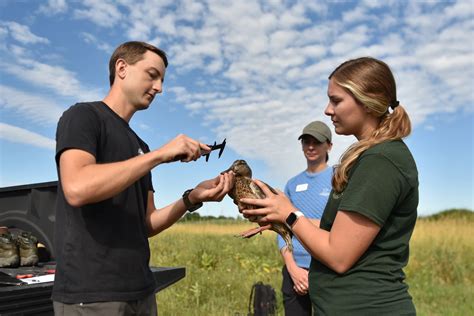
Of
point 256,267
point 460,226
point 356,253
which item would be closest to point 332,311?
point 356,253

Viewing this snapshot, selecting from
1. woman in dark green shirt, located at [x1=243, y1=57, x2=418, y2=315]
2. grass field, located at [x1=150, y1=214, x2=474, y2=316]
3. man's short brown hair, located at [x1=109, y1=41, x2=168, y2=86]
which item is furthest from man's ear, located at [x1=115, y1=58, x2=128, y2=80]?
grass field, located at [x1=150, y1=214, x2=474, y2=316]

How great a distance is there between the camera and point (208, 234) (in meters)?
15.7

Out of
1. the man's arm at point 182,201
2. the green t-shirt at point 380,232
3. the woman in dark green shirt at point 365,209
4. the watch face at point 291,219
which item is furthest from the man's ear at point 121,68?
the green t-shirt at point 380,232

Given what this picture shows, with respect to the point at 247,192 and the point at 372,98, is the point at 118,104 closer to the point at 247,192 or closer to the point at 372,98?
the point at 247,192

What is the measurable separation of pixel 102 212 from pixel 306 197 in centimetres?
220

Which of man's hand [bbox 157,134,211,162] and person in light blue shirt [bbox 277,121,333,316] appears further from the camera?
person in light blue shirt [bbox 277,121,333,316]

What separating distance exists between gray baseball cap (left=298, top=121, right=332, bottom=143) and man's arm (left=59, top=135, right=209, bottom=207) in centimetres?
222

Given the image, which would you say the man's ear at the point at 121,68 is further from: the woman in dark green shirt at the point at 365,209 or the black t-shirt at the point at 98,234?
the woman in dark green shirt at the point at 365,209

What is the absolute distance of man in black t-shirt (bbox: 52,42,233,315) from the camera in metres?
2.03

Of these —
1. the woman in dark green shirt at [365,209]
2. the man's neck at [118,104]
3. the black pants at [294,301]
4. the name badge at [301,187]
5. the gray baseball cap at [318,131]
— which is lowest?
the black pants at [294,301]

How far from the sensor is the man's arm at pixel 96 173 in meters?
1.99

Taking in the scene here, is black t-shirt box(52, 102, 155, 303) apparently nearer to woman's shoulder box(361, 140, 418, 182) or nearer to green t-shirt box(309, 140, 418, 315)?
green t-shirt box(309, 140, 418, 315)

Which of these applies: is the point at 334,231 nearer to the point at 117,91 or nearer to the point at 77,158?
the point at 77,158

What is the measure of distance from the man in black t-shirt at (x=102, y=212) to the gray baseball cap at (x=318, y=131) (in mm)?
1935
